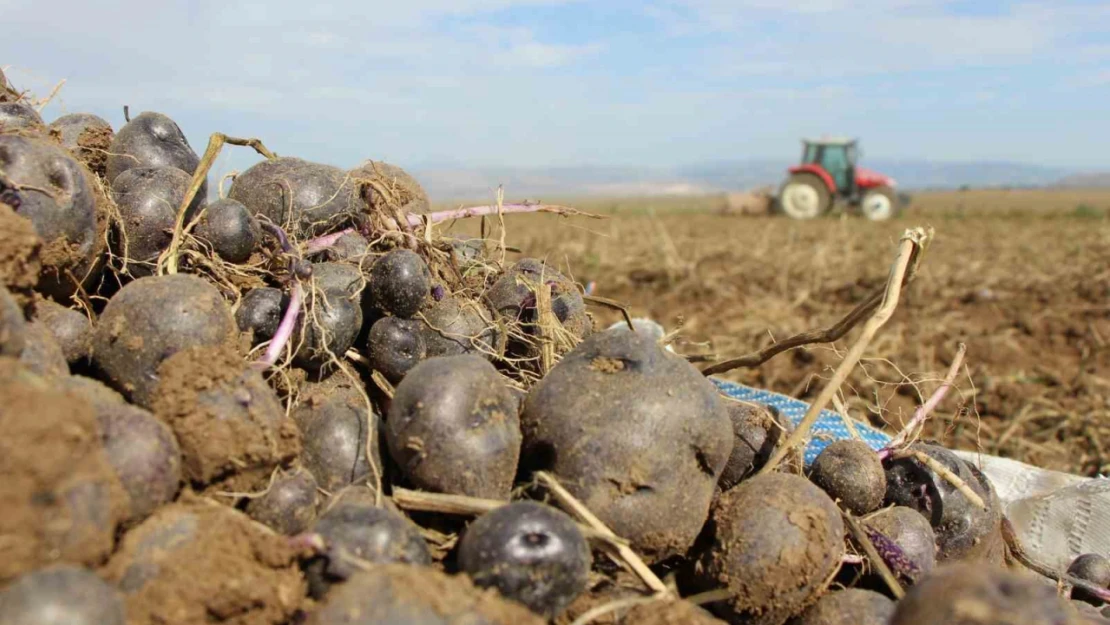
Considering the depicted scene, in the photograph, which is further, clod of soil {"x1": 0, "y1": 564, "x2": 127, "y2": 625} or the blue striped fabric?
the blue striped fabric

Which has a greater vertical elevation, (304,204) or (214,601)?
(304,204)

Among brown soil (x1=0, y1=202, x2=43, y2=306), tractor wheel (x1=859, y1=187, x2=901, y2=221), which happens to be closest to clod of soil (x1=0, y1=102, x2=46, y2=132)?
brown soil (x1=0, y1=202, x2=43, y2=306)

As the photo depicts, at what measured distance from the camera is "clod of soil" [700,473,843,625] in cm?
230

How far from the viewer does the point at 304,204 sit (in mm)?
3164

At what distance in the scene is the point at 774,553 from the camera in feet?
7.57

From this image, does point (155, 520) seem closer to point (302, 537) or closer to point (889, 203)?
point (302, 537)

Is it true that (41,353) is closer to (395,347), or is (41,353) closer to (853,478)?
(395,347)

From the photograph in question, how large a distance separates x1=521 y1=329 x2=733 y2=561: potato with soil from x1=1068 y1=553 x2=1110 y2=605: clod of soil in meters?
1.79

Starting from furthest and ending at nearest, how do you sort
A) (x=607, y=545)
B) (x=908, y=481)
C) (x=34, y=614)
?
(x=908, y=481)
(x=607, y=545)
(x=34, y=614)

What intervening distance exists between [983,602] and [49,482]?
1.95 meters

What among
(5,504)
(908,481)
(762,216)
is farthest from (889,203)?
(5,504)

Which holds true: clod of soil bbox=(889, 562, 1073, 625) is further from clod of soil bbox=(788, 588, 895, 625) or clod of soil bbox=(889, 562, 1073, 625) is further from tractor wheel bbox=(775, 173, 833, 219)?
tractor wheel bbox=(775, 173, 833, 219)

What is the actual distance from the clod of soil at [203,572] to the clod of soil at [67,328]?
75cm

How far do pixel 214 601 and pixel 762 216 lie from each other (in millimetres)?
35622
